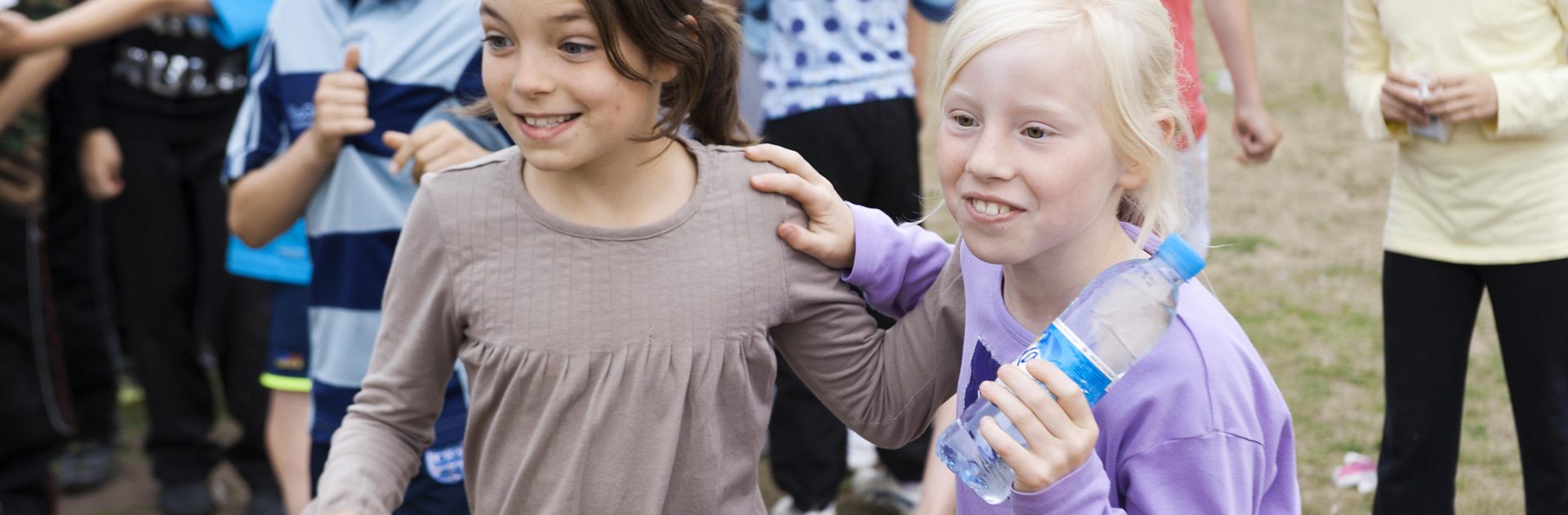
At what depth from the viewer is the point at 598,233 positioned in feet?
6.84

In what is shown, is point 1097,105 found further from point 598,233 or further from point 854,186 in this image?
point 854,186

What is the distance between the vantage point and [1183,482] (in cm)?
171

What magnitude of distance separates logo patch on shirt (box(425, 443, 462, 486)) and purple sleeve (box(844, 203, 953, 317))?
3.25 feet

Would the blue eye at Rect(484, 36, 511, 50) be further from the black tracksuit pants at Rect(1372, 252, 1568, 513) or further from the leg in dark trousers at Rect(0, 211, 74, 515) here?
the leg in dark trousers at Rect(0, 211, 74, 515)

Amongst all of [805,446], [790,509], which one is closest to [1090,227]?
[805,446]

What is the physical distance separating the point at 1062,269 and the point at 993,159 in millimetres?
219

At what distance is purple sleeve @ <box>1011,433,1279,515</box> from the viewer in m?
1.65

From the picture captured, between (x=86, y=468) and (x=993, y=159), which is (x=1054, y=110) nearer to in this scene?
(x=993, y=159)

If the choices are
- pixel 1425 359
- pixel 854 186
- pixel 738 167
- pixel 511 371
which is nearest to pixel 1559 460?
pixel 1425 359

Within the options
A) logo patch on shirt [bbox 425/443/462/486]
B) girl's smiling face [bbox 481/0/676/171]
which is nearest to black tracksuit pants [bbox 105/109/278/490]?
logo patch on shirt [bbox 425/443/462/486]

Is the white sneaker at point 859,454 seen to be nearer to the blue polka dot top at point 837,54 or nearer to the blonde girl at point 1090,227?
the blue polka dot top at point 837,54

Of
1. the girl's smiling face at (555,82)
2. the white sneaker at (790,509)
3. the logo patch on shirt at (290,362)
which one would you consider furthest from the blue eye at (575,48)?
the white sneaker at (790,509)

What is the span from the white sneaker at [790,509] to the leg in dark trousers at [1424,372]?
1.50m

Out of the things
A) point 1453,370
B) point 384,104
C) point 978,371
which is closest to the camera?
point 978,371
